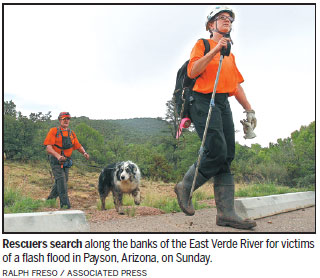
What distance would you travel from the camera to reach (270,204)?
5.48 m

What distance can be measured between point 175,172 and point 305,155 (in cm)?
645

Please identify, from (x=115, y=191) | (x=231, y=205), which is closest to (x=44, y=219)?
(x=231, y=205)

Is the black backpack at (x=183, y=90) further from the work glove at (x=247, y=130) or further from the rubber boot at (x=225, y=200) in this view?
the rubber boot at (x=225, y=200)

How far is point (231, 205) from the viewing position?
13.8 feet

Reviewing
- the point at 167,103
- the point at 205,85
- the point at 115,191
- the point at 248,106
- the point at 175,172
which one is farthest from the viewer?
the point at 167,103

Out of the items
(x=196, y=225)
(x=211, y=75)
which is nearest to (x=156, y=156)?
(x=196, y=225)

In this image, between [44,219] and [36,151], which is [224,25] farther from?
[36,151]

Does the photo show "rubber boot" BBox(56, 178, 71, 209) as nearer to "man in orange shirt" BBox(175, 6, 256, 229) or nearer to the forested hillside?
"man in orange shirt" BBox(175, 6, 256, 229)

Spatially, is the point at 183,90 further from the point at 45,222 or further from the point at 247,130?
the point at 45,222

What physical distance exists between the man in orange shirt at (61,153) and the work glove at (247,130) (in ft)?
12.4

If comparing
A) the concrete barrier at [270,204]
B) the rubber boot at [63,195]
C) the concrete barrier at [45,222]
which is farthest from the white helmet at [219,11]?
the rubber boot at [63,195]

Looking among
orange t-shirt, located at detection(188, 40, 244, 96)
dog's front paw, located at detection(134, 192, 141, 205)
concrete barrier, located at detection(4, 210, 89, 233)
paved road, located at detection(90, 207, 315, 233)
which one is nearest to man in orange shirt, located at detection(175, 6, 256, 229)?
orange t-shirt, located at detection(188, 40, 244, 96)

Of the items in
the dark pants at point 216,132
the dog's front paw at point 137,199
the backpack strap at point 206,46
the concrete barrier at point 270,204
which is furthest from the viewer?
the dog's front paw at point 137,199

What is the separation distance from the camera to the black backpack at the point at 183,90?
13.8 ft
